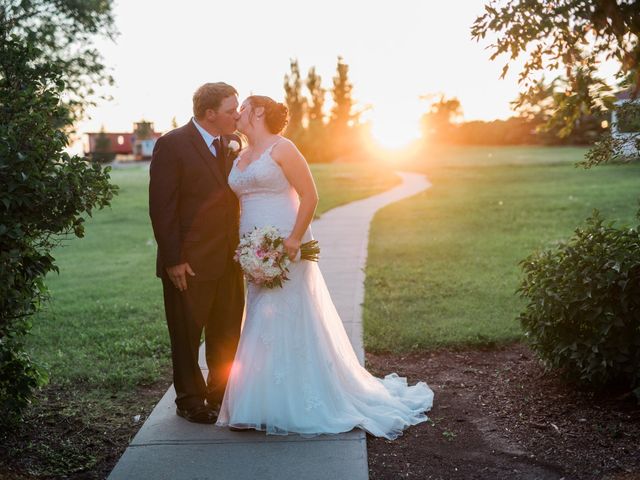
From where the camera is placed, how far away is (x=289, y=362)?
521 centimetres

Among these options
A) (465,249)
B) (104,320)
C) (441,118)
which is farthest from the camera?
(441,118)

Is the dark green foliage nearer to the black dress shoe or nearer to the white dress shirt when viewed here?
the black dress shoe

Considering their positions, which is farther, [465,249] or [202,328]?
[465,249]

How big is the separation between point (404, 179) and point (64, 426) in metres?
35.1

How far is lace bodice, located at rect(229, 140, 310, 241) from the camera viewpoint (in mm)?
5219

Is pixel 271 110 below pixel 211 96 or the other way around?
below

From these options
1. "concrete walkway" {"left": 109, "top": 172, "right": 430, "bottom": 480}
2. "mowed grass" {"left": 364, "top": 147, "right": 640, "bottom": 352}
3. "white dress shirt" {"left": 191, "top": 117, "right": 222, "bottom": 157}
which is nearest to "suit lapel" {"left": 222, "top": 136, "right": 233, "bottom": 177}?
"white dress shirt" {"left": 191, "top": 117, "right": 222, "bottom": 157}

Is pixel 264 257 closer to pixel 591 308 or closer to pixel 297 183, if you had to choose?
pixel 297 183

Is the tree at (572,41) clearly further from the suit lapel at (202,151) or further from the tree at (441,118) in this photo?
the tree at (441,118)

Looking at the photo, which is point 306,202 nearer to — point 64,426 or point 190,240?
point 190,240

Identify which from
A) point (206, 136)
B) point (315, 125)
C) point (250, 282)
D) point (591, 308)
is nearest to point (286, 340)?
point (250, 282)

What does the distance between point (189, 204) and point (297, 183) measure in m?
0.75

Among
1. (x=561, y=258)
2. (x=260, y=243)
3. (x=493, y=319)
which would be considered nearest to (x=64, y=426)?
(x=260, y=243)

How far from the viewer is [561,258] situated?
579 cm
